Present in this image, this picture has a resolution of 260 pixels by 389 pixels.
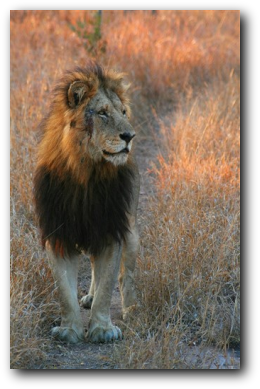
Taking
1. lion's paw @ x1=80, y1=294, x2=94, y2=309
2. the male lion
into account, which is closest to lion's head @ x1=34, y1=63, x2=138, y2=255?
the male lion

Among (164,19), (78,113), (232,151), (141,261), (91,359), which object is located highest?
(164,19)

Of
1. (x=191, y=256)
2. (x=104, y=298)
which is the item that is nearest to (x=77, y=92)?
(x=104, y=298)

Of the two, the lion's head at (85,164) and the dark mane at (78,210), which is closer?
the lion's head at (85,164)

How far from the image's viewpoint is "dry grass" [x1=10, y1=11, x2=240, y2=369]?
412 cm

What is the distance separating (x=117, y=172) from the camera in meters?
4.30

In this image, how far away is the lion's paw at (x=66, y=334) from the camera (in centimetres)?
417

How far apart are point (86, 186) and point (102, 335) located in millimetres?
887

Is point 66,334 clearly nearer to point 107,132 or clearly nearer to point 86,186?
point 86,186

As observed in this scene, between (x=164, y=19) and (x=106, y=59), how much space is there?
105 inches

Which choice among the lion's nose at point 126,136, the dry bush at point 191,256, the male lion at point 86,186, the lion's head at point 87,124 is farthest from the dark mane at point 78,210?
the dry bush at point 191,256

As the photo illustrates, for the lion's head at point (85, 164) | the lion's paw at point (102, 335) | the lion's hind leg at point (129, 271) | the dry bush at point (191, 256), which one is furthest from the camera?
the lion's hind leg at point (129, 271)

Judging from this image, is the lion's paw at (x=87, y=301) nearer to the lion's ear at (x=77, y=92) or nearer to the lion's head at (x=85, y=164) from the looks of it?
the lion's head at (x=85, y=164)

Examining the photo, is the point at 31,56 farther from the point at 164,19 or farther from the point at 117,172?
the point at 117,172

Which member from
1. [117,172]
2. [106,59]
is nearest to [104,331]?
[117,172]
